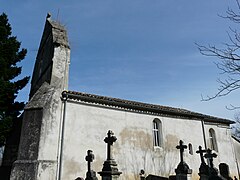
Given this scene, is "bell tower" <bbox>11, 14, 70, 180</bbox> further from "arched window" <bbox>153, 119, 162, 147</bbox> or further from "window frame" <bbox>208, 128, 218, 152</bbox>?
"window frame" <bbox>208, 128, 218, 152</bbox>

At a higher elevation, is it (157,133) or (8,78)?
(8,78)

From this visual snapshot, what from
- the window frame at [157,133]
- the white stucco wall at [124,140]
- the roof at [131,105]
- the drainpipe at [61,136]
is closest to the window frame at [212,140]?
the roof at [131,105]

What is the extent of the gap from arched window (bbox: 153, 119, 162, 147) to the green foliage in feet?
31.4

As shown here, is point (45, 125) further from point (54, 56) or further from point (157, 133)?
point (157, 133)

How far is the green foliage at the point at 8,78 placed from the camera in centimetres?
1436

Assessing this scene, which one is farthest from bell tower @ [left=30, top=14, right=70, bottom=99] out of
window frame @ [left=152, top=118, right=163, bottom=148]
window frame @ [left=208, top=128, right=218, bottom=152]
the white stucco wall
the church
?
window frame @ [left=208, top=128, right=218, bottom=152]

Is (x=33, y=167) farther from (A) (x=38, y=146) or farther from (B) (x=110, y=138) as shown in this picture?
(B) (x=110, y=138)

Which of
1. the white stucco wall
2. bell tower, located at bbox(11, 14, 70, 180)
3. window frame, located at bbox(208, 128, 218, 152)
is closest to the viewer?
bell tower, located at bbox(11, 14, 70, 180)

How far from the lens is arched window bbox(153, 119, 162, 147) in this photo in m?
16.6

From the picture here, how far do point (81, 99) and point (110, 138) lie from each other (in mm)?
5422

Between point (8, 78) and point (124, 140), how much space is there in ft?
29.0

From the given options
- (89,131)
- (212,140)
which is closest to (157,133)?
(89,131)

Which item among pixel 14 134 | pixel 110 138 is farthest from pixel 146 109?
pixel 14 134

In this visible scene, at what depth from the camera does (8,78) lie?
51.6 ft
